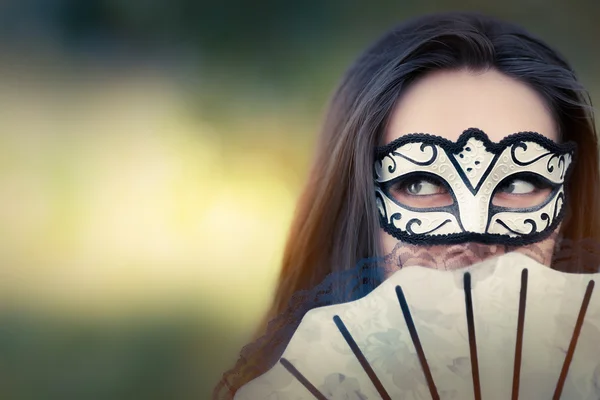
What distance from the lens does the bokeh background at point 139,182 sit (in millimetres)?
1605

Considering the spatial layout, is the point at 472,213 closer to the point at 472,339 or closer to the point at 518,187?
the point at 518,187

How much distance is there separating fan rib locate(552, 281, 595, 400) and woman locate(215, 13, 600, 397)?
78 millimetres

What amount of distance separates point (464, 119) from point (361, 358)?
39 centimetres

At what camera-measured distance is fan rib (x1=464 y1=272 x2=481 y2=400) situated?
82cm

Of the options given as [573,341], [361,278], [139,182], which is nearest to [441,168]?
[361,278]

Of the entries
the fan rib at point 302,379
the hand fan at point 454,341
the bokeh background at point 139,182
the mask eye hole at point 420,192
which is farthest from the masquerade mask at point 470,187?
the bokeh background at point 139,182

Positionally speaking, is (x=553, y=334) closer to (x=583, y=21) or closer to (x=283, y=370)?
(x=283, y=370)

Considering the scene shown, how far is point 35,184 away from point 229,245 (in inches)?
18.4

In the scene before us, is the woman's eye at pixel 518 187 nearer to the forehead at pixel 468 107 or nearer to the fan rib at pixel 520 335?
the forehead at pixel 468 107

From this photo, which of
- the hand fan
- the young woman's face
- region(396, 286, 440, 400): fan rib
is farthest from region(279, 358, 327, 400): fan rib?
the young woman's face

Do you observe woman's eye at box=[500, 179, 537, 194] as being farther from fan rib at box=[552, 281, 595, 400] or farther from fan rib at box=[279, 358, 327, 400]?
fan rib at box=[279, 358, 327, 400]

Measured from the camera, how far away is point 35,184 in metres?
1.64

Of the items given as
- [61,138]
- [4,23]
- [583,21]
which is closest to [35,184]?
[61,138]

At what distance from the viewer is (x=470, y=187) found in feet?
3.29
